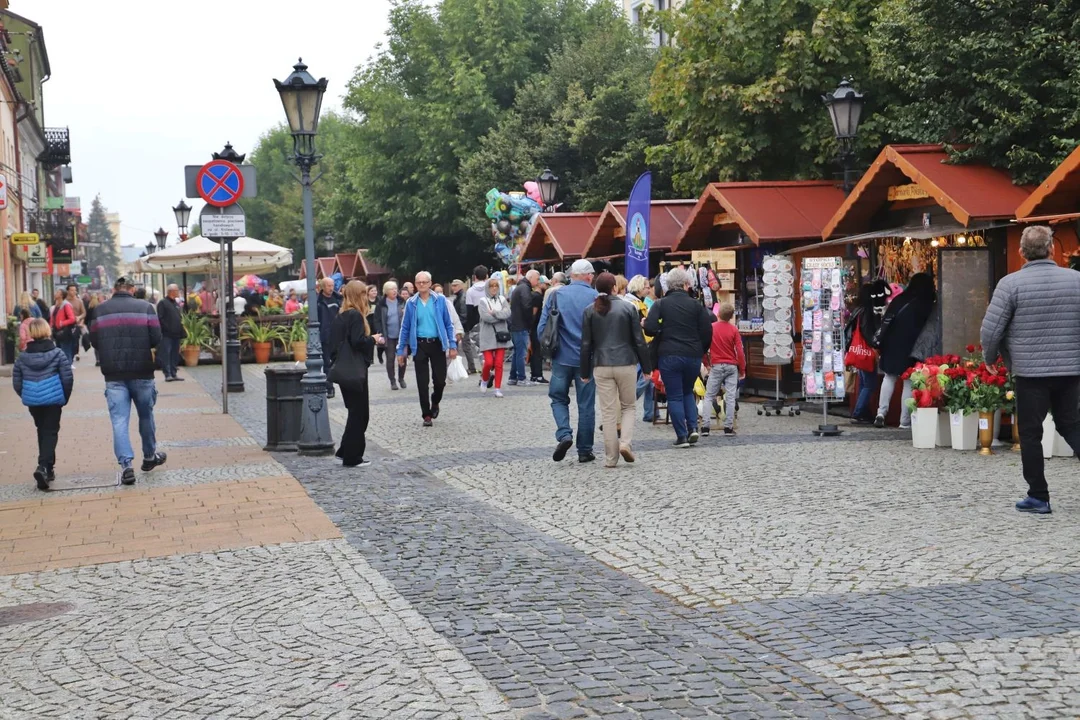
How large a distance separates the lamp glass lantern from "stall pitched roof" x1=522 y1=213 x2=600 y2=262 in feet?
42.7

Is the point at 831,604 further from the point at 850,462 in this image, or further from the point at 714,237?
the point at 714,237

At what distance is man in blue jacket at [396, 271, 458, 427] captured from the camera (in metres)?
15.7

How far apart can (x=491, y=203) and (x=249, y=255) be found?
588 cm

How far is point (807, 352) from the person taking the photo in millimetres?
14961

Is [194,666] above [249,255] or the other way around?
the other way around

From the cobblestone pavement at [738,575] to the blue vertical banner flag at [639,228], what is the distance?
7.58 m

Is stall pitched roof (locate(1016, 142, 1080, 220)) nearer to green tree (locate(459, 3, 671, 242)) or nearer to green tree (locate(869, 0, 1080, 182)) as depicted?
green tree (locate(869, 0, 1080, 182))

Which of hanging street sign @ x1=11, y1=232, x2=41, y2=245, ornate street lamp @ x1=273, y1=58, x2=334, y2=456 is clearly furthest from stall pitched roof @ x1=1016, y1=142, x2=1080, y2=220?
hanging street sign @ x1=11, y1=232, x2=41, y2=245

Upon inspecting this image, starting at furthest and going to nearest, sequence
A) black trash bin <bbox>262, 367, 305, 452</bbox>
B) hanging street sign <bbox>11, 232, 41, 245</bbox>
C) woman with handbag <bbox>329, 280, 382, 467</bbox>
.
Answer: hanging street sign <bbox>11, 232, 41, 245</bbox>
black trash bin <bbox>262, 367, 305, 452</bbox>
woman with handbag <bbox>329, 280, 382, 467</bbox>

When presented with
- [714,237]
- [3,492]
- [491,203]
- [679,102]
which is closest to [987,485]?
[3,492]

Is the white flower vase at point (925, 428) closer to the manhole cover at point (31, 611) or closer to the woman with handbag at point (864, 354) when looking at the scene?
the woman with handbag at point (864, 354)

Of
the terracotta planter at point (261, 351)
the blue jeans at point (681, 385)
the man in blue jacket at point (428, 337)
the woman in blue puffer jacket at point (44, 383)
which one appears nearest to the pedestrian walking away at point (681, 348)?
the blue jeans at point (681, 385)

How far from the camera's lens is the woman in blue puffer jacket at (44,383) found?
451 inches

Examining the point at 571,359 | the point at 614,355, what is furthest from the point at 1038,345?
the point at 571,359
